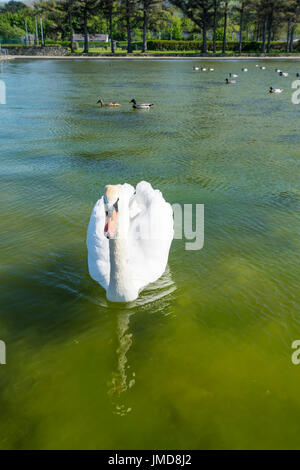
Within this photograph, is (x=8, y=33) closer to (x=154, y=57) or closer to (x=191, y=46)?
(x=191, y=46)

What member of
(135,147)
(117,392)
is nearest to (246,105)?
(135,147)

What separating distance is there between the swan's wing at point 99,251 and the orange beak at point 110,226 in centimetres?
105

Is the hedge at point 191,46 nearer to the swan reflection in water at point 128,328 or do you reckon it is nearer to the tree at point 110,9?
the tree at point 110,9

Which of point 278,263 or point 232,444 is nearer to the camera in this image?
point 232,444

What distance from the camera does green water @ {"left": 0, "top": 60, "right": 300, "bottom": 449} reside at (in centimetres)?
461

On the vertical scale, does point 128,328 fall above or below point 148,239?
below

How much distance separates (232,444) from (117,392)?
148cm

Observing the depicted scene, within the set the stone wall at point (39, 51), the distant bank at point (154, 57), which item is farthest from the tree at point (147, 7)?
the stone wall at point (39, 51)

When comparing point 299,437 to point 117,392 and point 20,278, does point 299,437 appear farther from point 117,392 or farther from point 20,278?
point 20,278

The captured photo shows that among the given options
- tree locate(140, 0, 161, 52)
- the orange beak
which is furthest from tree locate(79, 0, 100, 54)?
the orange beak

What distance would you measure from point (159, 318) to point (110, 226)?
5.78 feet

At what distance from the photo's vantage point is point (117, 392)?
501 centimetres

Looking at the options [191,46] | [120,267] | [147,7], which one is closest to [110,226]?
[120,267]

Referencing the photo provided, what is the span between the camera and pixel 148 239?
21.4 ft
